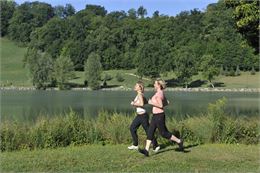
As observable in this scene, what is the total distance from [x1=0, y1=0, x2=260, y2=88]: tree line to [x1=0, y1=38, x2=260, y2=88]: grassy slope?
2936mm

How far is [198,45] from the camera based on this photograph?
15038 cm

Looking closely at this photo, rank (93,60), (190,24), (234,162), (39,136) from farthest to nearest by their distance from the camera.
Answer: (190,24), (93,60), (39,136), (234,162)

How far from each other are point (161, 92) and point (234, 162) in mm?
2419

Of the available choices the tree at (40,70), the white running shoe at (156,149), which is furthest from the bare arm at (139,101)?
the tree at (40,70)

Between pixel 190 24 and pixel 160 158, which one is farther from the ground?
pixel 190 24

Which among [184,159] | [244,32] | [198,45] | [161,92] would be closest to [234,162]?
[184,159]

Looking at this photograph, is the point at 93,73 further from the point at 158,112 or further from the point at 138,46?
the point at 158,112

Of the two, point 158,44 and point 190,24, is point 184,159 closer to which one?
point 158,44

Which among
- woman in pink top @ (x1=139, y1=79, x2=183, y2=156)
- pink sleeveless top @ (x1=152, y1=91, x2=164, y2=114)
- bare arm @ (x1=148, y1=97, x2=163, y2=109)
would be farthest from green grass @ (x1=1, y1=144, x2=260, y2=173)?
bare arm @ (x1=148, y1=97, x2=163, y2=109)

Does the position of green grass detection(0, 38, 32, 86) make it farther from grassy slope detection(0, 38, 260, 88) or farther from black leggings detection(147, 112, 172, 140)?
black leggings detection(147, 112, 172, 140)

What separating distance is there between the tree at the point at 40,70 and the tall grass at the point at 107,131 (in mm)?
119857

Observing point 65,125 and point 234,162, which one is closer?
point 234,162

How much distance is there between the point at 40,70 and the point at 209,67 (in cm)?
4481

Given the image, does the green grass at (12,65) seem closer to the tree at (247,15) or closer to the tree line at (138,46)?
the tree line at (138,46)
